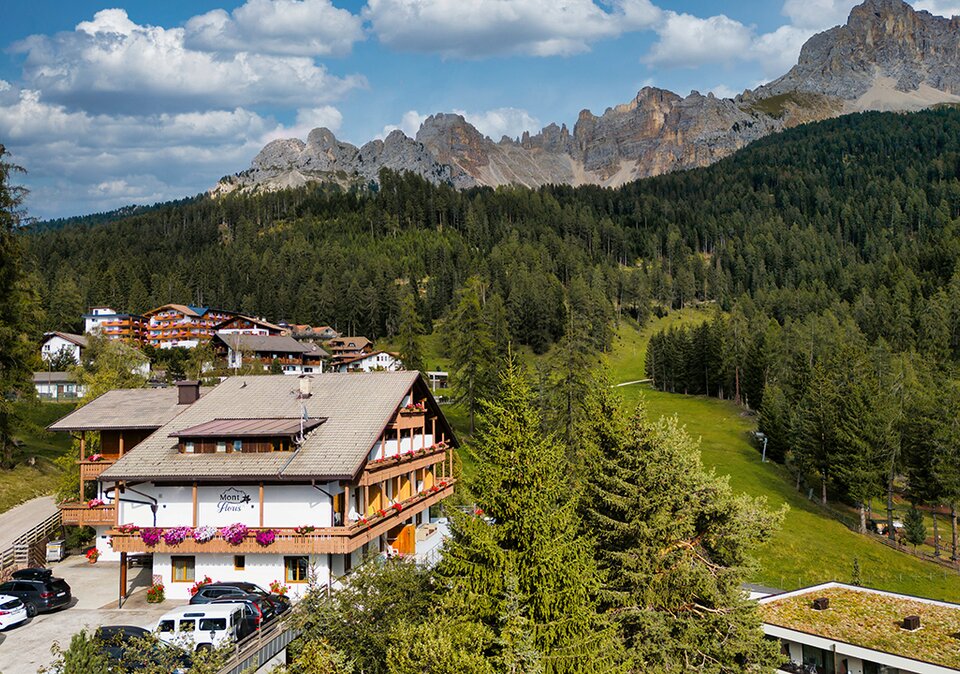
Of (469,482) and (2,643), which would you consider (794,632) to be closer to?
(469,482)

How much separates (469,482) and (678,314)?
170 metres

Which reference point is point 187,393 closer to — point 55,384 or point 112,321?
point 55,384

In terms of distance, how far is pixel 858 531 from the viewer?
66.2 meters

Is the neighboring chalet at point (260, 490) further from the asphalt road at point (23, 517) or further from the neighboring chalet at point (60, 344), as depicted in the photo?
the neighboring chalet at point (60, 344)

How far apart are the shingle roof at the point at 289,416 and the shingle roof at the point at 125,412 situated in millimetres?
2896

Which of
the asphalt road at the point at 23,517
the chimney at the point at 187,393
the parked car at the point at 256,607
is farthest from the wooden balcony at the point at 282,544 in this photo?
the asphalt road at the point at 23,517

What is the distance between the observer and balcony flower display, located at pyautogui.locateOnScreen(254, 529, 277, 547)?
98.8 ft

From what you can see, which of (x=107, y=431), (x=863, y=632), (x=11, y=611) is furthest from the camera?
(x=107, y=431)

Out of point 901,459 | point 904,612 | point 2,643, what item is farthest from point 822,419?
point 2,643

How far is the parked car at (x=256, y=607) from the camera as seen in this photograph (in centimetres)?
2569

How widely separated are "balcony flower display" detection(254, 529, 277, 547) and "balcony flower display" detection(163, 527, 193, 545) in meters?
3.37

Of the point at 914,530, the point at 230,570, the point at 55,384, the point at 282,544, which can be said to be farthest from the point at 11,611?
the point at 55,384

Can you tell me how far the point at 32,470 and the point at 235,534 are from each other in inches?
1240

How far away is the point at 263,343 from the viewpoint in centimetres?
13762
